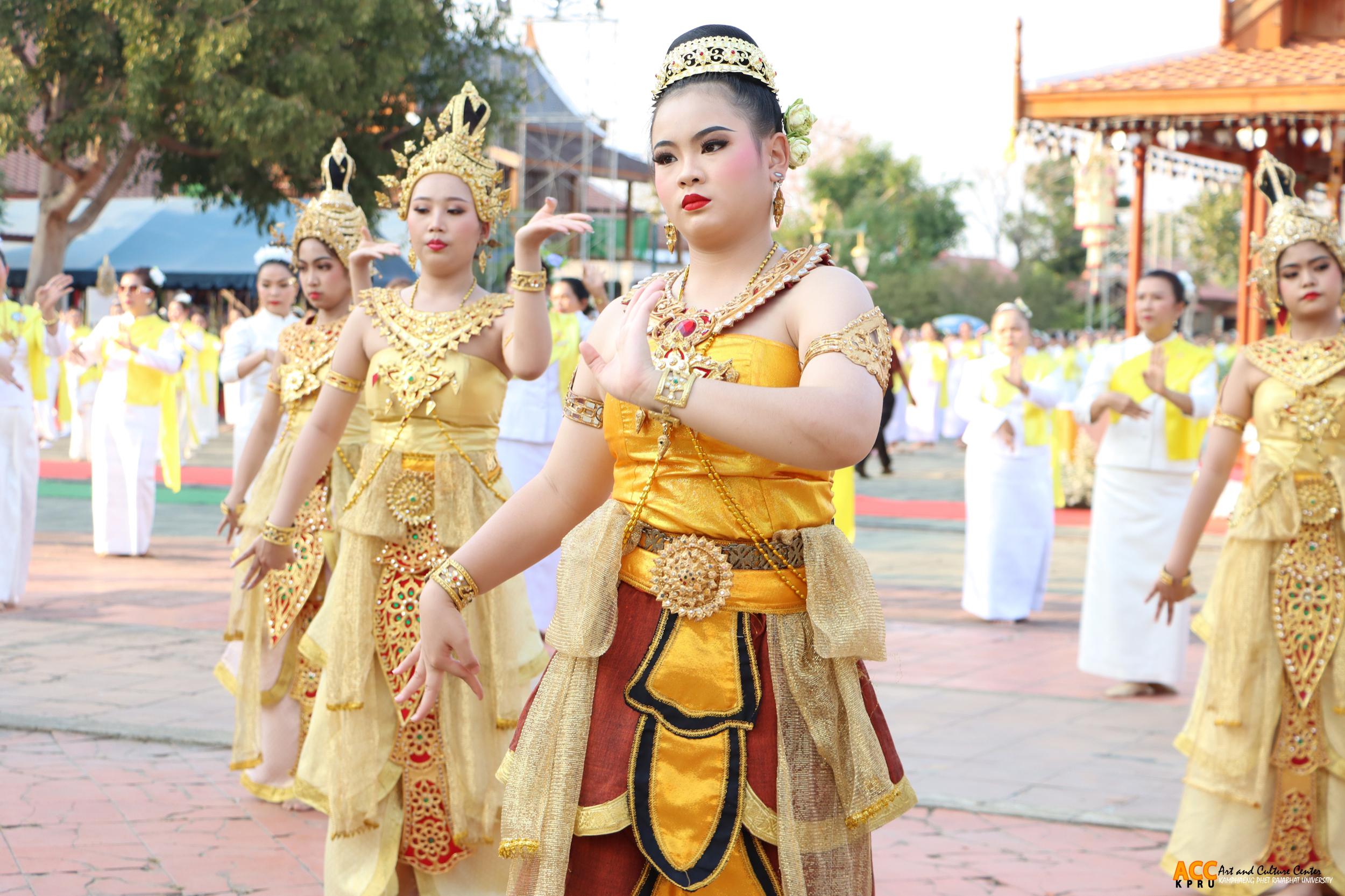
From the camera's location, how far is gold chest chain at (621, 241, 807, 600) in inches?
88.7

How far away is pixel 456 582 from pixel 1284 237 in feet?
10.5

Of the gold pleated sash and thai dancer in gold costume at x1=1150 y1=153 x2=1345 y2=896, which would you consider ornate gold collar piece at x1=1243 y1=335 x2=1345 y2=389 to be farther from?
the gold pleated sash

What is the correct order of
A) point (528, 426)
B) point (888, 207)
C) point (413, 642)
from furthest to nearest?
point (888, 207)
point (528, 426)
point (413, 642)

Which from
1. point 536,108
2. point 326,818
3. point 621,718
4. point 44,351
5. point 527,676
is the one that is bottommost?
point 326,818

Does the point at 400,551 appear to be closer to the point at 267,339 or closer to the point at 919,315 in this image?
the point at 267,339

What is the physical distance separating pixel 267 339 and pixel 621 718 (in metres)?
6.06

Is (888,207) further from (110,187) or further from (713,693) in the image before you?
(713,693)

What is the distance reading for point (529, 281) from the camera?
380cm

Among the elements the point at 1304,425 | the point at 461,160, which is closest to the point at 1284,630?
the point at 1304,425

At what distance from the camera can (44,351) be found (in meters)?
9.80

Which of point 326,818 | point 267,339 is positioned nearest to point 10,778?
point 326,818

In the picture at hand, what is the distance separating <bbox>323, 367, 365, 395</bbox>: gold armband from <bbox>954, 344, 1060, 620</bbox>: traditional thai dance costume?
18.7 ft

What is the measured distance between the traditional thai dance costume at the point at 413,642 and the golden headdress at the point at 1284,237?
2428 mm

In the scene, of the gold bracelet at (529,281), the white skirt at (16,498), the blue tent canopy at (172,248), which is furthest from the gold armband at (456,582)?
the blue tent canopy at (172,248)
